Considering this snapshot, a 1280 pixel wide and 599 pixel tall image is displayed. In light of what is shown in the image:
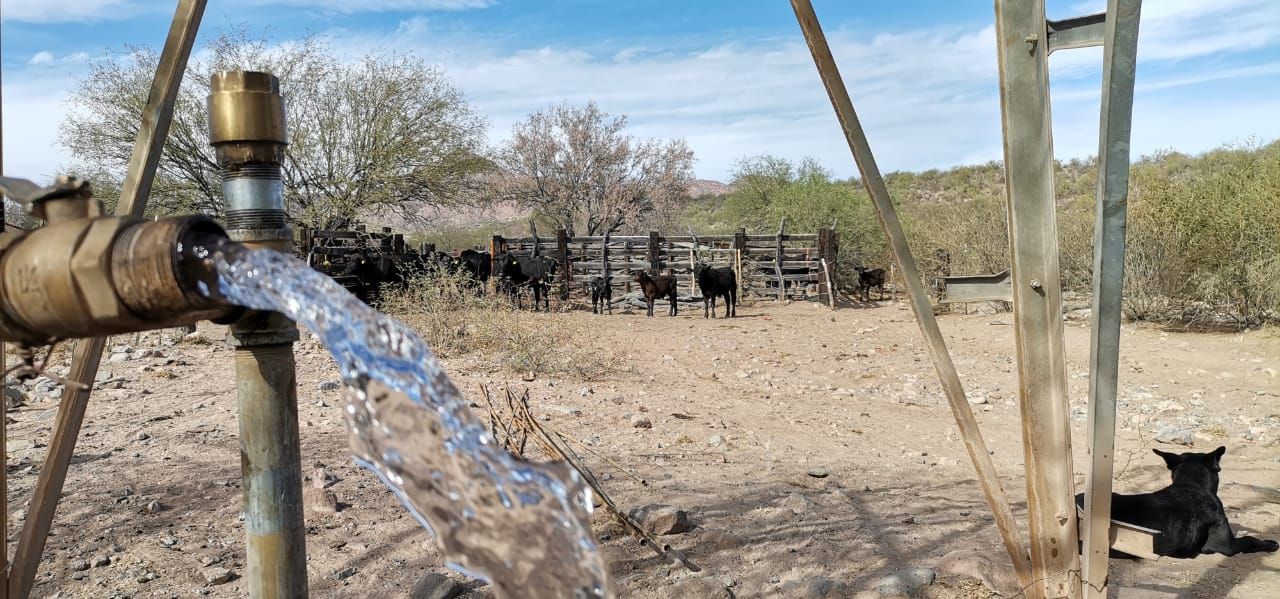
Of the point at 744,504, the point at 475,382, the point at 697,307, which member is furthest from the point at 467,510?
the point at 697,307

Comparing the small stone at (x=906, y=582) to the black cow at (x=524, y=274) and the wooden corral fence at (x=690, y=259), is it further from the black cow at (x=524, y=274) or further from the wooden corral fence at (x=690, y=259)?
→ the wooden corral fence at (x=690, y=259)

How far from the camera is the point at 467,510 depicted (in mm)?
1022

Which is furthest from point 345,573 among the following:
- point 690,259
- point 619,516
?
point 690,259

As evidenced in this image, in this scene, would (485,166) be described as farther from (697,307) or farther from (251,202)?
(251,202)

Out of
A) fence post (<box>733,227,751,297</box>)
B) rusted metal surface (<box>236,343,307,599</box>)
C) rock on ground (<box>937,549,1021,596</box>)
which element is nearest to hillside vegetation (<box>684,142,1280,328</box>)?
fence post (<box>733,227,751,297</box>)

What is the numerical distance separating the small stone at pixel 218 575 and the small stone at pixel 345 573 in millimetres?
352

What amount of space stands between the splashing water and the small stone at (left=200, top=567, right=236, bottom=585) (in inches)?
93.0

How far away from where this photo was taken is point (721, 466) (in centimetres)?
489

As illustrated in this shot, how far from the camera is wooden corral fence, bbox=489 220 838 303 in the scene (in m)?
20.1

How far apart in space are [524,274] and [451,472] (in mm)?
17047

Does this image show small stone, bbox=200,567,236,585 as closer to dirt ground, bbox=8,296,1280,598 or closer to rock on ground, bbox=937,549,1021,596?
dirt ground, bbox=8,296,1280,598

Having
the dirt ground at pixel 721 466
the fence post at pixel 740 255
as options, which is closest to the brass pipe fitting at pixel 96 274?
the dirt ground at pixel 721 466

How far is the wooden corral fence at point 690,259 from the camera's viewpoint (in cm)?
2009

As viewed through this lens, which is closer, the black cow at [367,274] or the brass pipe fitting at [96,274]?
the brass pipe fitting at [96,274]
